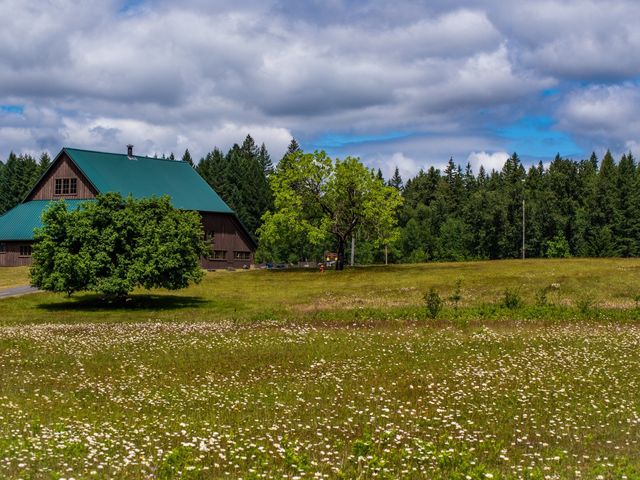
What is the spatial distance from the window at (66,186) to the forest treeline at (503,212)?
47640mm

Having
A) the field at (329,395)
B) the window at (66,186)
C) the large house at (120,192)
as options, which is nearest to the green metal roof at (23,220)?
the large house at (120,192)

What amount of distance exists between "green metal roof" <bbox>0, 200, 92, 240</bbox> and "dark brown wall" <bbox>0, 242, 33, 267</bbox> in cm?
127

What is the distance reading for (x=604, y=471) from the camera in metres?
11.4

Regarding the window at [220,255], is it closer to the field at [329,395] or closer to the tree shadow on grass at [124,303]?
the tree shadow on grass at [124,303]

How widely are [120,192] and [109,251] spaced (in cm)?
3336

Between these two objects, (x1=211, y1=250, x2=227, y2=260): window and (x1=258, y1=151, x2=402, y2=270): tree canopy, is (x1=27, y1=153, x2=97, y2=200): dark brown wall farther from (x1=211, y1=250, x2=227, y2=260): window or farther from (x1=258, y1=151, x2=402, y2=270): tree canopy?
(x1=258, y1=151, x2=402, y2=270): tree canopy

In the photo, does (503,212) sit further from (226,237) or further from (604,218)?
(226,237)

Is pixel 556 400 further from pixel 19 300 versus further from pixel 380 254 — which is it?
pixel 380 254

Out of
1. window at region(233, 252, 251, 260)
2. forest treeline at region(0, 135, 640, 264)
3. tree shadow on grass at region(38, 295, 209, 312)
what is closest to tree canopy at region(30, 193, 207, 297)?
tree shadow on grass at region(38, 295, 209, 312)

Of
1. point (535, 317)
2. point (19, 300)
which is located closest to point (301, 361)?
point (535, 317)

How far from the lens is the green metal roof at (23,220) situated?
80.8 metres

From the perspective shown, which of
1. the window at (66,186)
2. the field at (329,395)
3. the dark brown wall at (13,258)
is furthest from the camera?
the window at (66,186)

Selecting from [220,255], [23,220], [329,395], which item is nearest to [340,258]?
[220,255]

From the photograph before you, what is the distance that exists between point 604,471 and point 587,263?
6379cm
